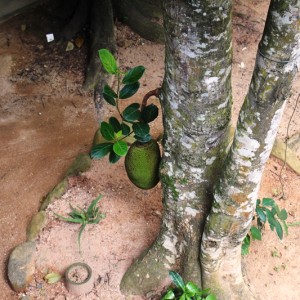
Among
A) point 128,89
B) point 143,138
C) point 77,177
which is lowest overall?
point 77,177

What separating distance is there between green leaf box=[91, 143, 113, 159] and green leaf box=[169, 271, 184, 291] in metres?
0.67

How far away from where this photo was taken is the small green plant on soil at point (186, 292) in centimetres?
231

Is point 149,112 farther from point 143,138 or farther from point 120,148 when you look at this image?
point 120,148

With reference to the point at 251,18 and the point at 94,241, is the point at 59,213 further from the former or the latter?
the point at 251,18

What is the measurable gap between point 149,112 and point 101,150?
31cm

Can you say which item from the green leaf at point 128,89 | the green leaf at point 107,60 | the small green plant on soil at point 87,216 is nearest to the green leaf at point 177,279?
the small green plant on soil at point 87,216

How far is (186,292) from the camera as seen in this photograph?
7.59ft

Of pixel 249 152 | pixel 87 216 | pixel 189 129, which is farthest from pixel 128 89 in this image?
pixel 87 216

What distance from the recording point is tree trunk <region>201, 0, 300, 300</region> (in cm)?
154

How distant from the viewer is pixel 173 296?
235 centimetres

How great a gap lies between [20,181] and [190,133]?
6.04 feet

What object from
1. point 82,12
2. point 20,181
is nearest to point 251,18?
point 82,12

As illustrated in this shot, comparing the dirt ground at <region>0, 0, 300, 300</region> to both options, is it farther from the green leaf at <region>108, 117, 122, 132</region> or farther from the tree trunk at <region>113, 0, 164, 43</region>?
the green leaf at <region>108, 117, 122, 132</region>

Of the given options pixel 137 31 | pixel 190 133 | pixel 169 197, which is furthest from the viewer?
pixel 137 31
